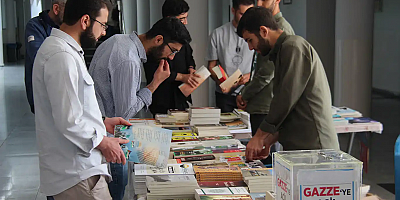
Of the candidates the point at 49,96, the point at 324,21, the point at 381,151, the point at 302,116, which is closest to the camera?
the point at 49,96

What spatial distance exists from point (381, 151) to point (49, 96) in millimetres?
4984

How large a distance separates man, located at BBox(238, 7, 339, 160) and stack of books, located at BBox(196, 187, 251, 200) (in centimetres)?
55

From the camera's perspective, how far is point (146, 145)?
205 centimetres

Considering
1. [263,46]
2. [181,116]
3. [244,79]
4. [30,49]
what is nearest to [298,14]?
[244,79]

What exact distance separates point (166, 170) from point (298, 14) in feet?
22.4

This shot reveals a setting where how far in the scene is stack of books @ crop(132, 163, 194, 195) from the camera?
2.03 m

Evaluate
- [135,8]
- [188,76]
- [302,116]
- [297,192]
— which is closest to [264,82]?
[188,76]

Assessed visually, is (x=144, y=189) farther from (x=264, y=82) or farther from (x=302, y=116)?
(x=264, y=82)

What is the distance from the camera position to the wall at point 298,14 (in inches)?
329

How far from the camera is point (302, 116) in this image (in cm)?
239

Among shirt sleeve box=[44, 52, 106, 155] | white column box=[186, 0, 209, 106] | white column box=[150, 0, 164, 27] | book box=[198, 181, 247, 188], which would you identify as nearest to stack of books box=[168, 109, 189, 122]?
book box=[198, 181, 247, 188]

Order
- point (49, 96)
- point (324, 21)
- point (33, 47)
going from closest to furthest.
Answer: point (49, 96) → point (33, 47) → point (324, 21)

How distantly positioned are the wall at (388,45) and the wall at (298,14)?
1327 mm

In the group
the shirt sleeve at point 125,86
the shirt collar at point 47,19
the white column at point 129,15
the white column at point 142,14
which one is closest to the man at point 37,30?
the shirt collar at point 47,19
